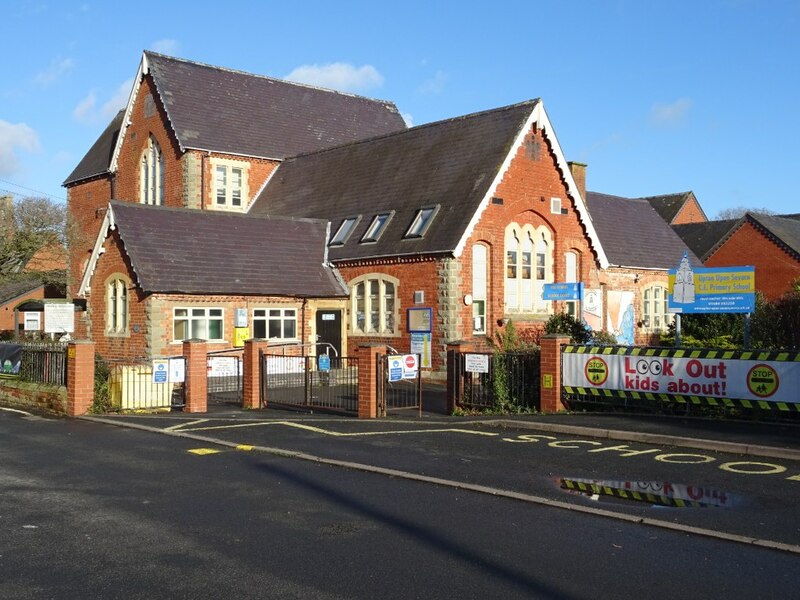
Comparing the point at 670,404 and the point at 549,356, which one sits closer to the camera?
the point at 670,404

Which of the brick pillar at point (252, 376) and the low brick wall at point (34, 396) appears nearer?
the low brick wall at point (34, 396)

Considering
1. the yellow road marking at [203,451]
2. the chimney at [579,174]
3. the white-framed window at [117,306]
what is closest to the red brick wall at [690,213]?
the chimney at [579,174]

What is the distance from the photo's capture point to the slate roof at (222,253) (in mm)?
26422

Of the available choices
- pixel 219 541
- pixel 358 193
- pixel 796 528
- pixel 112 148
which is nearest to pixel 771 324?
pixel 358 193

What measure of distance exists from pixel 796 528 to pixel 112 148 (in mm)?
41064

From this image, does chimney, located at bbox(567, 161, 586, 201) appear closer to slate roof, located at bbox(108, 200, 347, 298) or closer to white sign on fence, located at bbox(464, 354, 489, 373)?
slate roof, located at bbox(108, 200, 347, 298)

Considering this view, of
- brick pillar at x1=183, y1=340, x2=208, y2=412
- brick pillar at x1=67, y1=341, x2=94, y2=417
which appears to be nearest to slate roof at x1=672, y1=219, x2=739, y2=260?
brick pillar at x1=183, y1=340, x2=208, y2=412

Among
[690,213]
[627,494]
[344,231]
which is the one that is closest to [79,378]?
[627,494]

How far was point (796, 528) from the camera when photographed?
832 centimetres

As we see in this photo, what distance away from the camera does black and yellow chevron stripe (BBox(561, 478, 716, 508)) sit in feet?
31.0

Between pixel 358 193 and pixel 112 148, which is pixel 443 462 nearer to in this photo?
pixel 358 193

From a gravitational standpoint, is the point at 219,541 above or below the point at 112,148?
below

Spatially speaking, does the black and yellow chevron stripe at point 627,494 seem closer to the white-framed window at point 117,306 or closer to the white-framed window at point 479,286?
the white-framed window at point 479,286

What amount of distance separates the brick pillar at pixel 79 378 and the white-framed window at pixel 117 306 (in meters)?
7.90
